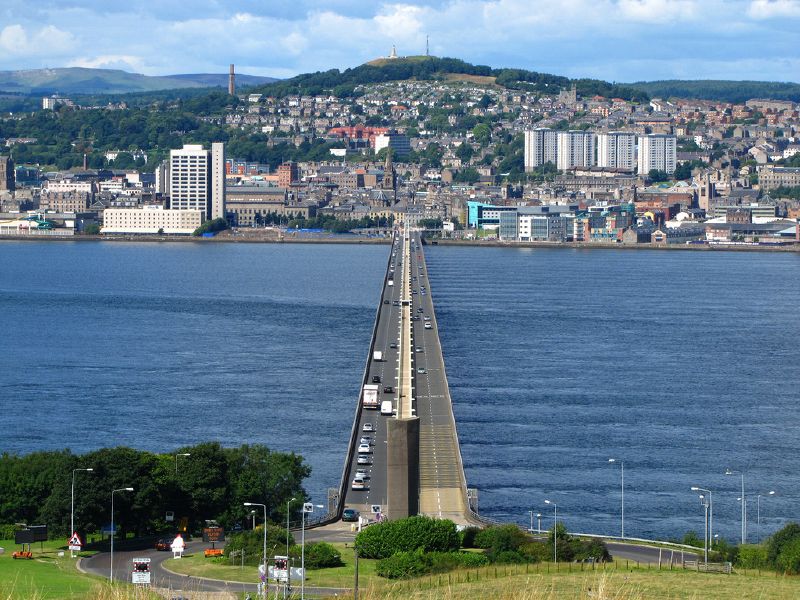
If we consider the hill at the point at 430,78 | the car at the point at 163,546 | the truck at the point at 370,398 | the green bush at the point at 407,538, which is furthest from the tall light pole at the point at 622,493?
the hill at the point at 430,78

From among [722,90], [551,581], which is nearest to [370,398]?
[551,581]

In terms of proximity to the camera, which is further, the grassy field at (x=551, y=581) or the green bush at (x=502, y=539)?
the green bush at (x=502, y=539)

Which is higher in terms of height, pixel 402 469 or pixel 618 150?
pixel 618 150

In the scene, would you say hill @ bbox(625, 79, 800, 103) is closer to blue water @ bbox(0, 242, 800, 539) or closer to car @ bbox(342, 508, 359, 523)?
blue water @ bbox(0, 242, 800, 539)

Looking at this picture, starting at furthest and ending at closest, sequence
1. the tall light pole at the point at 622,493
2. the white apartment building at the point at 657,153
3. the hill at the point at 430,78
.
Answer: the hill at the point at 430,78, the white apartment building at the point at 657,153, the tall light pole at the point at 622,493

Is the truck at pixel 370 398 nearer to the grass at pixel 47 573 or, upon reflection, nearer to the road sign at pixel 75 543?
the grass at pixel 47 573

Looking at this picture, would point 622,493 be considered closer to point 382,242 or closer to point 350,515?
point 350,515
